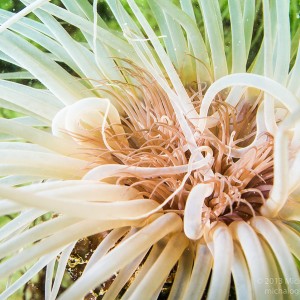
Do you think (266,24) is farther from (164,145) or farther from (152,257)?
(152,257)

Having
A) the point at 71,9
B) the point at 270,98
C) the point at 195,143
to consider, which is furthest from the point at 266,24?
the point at 71,9

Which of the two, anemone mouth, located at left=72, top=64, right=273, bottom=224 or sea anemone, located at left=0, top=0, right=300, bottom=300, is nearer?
sea anemone, located at left=0, top=0, right=300, bottom=300

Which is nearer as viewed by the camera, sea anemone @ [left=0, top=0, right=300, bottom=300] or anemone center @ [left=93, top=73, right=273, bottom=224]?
sea anemone @ [left=0, top=0, right=300, bottom=300]

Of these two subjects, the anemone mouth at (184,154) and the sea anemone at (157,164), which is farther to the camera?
the anemone mouth at (184,154)

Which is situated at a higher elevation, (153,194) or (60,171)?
(60,171)
